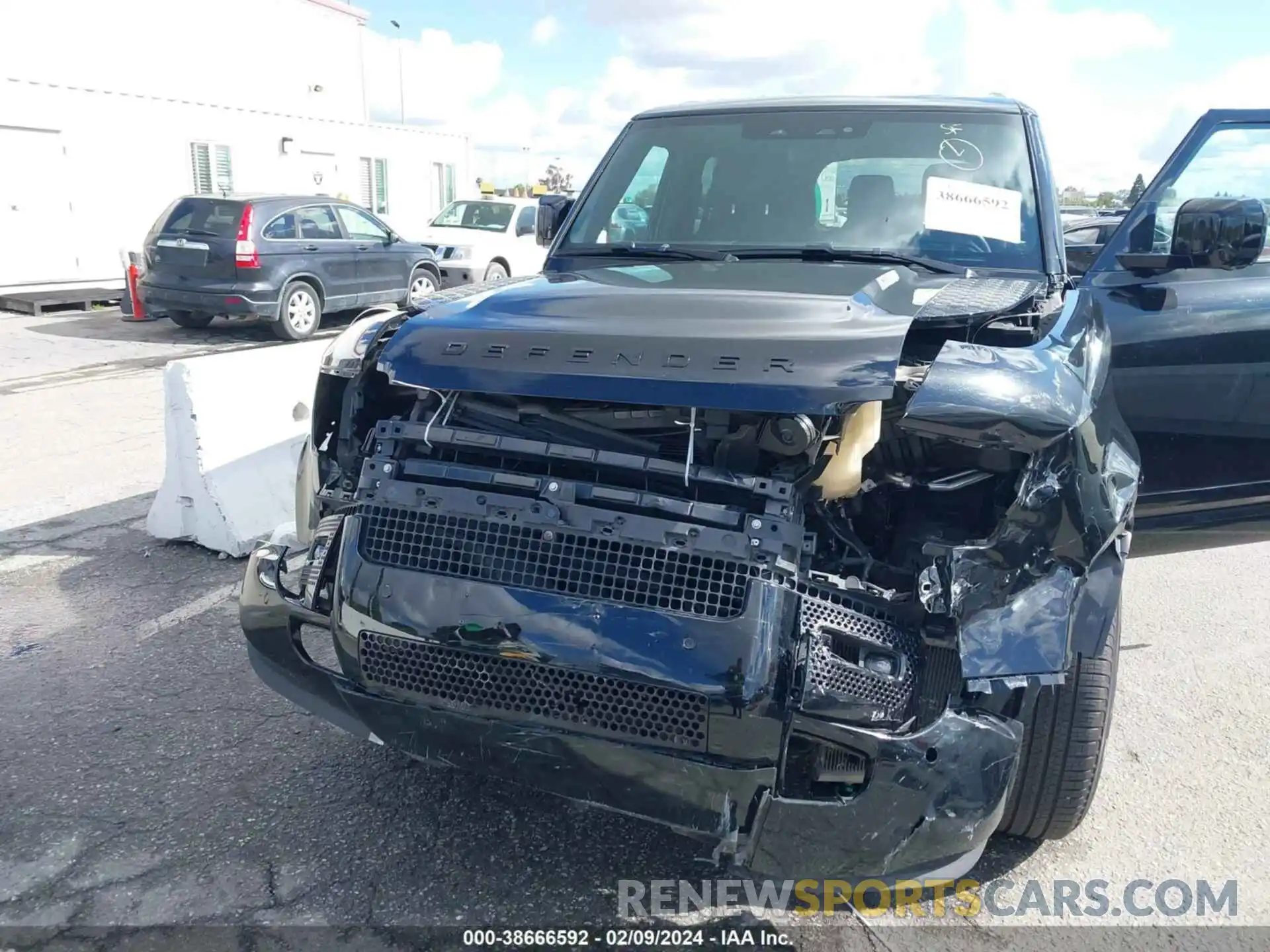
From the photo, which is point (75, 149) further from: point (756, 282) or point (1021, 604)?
point (1021, 604)

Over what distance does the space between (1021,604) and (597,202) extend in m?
2.51

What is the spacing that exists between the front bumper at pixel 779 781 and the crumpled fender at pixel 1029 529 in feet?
0.61

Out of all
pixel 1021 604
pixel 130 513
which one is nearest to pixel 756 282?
pixel 1021 604

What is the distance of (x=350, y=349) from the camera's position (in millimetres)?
2867

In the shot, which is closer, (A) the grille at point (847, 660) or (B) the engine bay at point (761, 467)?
(A) the grille at point (847, 660)

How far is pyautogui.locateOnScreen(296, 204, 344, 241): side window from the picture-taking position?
12.0 metres

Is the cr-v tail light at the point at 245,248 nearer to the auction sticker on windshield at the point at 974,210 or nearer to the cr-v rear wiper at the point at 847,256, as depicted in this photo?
the cr-v rear wiper at the point at 847,256

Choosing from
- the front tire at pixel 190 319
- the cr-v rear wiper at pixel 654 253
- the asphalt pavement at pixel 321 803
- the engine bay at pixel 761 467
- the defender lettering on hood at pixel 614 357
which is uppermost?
the cr-v rear wiper at pixel 654 253

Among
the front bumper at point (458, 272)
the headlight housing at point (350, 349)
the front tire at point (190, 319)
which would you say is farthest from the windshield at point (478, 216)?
the headlight housing at point (350, 349)

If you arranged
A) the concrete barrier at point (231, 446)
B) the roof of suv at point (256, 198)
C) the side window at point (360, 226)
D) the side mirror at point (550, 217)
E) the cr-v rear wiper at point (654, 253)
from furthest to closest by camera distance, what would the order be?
1. the side window at point (360, 226)
2. the roof of suv at point (256, 198)
3. the concrete barrier at point (231, 446)
4. the side mirror at point (550, 217)
5. the cr-v rear wiper at point (654, 253)

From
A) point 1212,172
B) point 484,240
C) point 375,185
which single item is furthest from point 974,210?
point 375,185

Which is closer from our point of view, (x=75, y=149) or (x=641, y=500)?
(x=641, y=500)

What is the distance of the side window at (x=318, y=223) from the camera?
12031 mm

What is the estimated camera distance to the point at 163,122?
56.4ft
